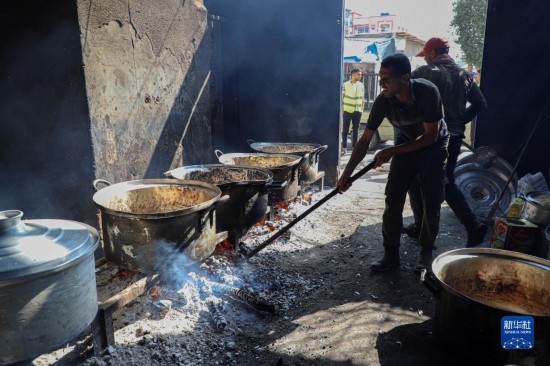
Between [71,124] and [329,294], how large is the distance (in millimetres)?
3024

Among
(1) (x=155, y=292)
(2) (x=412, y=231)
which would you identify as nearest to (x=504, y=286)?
(2) (x=412, y=231)

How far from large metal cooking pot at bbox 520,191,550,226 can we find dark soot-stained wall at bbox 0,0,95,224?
4.67 meters

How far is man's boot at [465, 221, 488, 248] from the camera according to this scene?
4918 mm

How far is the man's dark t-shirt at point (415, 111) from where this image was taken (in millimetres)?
3684

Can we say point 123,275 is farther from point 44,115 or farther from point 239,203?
point 44,115

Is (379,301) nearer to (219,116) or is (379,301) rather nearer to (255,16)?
(219,116)

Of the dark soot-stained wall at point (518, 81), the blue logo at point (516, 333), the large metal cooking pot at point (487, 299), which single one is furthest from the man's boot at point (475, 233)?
the blue logo at point (516, 333)

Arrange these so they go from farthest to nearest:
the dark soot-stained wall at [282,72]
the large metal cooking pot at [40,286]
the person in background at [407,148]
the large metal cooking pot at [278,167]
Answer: the dark soot-stained wall at [282,72], the large metal cooking pot at [278,167], the person in background at [407,148], the large metal cooking pot at [40,286]

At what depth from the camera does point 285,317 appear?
347 cm

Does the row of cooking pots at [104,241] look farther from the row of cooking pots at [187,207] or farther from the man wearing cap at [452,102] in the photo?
the man wearing cap at [452,102]

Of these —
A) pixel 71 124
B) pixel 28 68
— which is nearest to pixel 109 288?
pixel 71 124

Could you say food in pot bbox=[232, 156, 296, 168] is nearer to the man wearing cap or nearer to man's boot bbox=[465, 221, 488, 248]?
the man wearing cap

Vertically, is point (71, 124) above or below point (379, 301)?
above

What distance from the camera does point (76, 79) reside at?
3.68 meters
